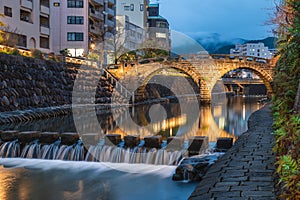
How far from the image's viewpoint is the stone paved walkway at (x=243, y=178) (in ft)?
15.7

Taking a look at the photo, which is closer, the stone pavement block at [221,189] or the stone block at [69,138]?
the stone pavement block at [221,189]

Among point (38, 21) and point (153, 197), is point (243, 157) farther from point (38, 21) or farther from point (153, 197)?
point (38, 21)

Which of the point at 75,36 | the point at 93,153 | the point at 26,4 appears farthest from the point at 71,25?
the point at 93,153

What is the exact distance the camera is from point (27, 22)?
1356 inches

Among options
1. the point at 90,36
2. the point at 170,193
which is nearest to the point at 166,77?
the point at 90,36

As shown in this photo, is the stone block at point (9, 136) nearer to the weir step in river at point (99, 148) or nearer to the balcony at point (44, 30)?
the weir step in river at point (99, 148)

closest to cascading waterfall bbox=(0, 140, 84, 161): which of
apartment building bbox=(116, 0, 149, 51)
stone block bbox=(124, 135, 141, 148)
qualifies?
stone block bbox=(124, 135, 141, 148)

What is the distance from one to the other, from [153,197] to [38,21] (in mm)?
31549

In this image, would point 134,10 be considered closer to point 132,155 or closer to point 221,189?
point 132,155

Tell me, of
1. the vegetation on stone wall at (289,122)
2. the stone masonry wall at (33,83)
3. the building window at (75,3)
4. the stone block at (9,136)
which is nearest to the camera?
the vegetation on stone wall at (289,122)

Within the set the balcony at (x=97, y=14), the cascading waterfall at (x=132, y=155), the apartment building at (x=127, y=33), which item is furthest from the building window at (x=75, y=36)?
the cascading waterfall at (x=132, y=155)

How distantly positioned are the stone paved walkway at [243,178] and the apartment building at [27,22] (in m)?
27.2

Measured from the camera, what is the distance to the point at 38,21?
3631cm

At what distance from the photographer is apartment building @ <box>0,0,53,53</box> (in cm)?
3178
